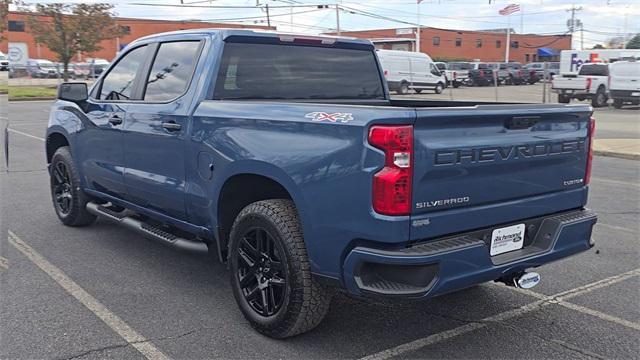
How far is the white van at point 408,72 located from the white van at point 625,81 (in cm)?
1211

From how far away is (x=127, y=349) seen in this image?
11.7 ft

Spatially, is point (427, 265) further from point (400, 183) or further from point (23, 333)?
point (23, 333)

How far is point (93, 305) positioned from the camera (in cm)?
423

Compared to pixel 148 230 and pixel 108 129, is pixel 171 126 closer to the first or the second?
pixel 148 230

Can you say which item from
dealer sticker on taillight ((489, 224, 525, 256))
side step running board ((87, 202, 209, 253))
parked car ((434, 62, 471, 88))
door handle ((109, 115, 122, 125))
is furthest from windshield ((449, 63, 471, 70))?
dealer sticker on taillight ((489, 224, 525, 256))

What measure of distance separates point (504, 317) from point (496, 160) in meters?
1.36

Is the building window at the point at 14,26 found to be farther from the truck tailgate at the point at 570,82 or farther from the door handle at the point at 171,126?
the truck tailgate at the point at 570,82

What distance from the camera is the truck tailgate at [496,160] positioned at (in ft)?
10.1

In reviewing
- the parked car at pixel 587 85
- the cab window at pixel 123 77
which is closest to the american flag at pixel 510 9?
the parked car at pixel 587 85

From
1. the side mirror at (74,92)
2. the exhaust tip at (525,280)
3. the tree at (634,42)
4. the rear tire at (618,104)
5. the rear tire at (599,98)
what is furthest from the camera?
the tree at (634,42)

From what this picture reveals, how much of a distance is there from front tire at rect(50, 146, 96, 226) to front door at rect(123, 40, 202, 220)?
1231mm

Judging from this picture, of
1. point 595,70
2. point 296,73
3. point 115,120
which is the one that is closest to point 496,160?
point 296,73

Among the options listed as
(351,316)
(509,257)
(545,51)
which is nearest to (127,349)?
(351,316)

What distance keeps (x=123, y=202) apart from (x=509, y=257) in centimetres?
333
